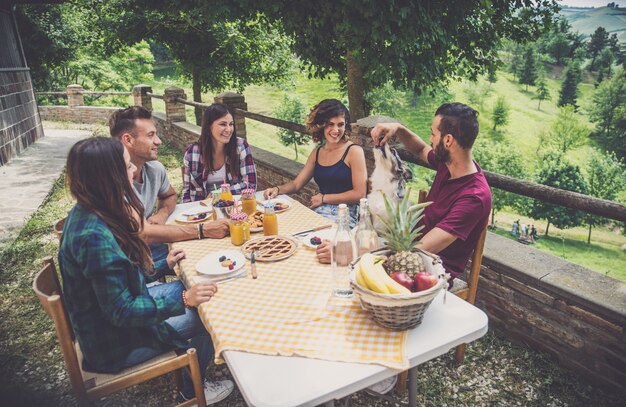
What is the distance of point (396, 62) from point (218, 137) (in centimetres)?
268

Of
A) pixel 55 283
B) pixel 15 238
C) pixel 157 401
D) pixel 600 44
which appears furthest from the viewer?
pixel 600 44

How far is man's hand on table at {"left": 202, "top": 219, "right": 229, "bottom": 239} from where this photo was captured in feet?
8.04

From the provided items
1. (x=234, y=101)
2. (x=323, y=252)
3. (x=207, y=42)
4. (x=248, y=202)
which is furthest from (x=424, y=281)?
(x=207, y=42)

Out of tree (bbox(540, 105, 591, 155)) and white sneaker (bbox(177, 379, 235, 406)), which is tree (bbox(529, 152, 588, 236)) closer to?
tree (bbox(540, 105, 591, 155))

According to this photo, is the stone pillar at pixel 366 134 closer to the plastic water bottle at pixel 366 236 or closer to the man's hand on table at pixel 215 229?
the man's hand on table at pixel 215 229

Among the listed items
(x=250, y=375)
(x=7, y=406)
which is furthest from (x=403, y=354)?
(x=7, y=406)

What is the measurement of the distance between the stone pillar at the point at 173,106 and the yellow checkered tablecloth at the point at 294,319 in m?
8.89

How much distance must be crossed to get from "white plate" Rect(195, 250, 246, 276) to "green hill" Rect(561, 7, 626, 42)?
108546 mm

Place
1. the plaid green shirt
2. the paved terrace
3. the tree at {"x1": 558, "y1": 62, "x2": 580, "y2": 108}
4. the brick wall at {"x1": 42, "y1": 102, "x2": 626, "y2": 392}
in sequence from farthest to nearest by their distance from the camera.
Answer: the tree at {"x1": 558, "y1": 62, "x2": 580, "y2": 108} → the paved terrace → the brick wall at {"x1": 42, "y1": 102, "x2": 626, "y2": 392} → the plaid green shirt

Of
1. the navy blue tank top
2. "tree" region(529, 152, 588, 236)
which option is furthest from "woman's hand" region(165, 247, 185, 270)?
"tree" region(529, 152, 588, 236)

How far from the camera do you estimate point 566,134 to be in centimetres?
6450

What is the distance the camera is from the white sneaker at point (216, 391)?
2.34 m

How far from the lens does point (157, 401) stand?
→ 2479 mm

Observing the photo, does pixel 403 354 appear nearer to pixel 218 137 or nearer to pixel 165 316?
pixel 165 316
